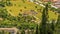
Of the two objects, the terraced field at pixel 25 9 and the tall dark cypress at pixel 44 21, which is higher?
the tall dark cypress at pixel 44 21

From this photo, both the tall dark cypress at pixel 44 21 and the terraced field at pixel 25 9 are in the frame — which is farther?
the terraced field at pixel 25 9

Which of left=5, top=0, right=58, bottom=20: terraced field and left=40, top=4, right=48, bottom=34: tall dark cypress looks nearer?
left=40, top=4, right=48, bottom=34: tall dark cypress

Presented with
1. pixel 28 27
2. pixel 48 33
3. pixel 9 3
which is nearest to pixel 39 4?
pixel 9 3

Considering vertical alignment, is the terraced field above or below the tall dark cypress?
below

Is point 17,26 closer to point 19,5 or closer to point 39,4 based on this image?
point 19,5

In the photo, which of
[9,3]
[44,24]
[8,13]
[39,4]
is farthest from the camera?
[39,4]

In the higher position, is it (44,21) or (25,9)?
(44,21)

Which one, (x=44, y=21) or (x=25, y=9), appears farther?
(x=25, y=9)

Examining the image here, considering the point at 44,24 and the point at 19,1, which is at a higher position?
the point at 44,24
